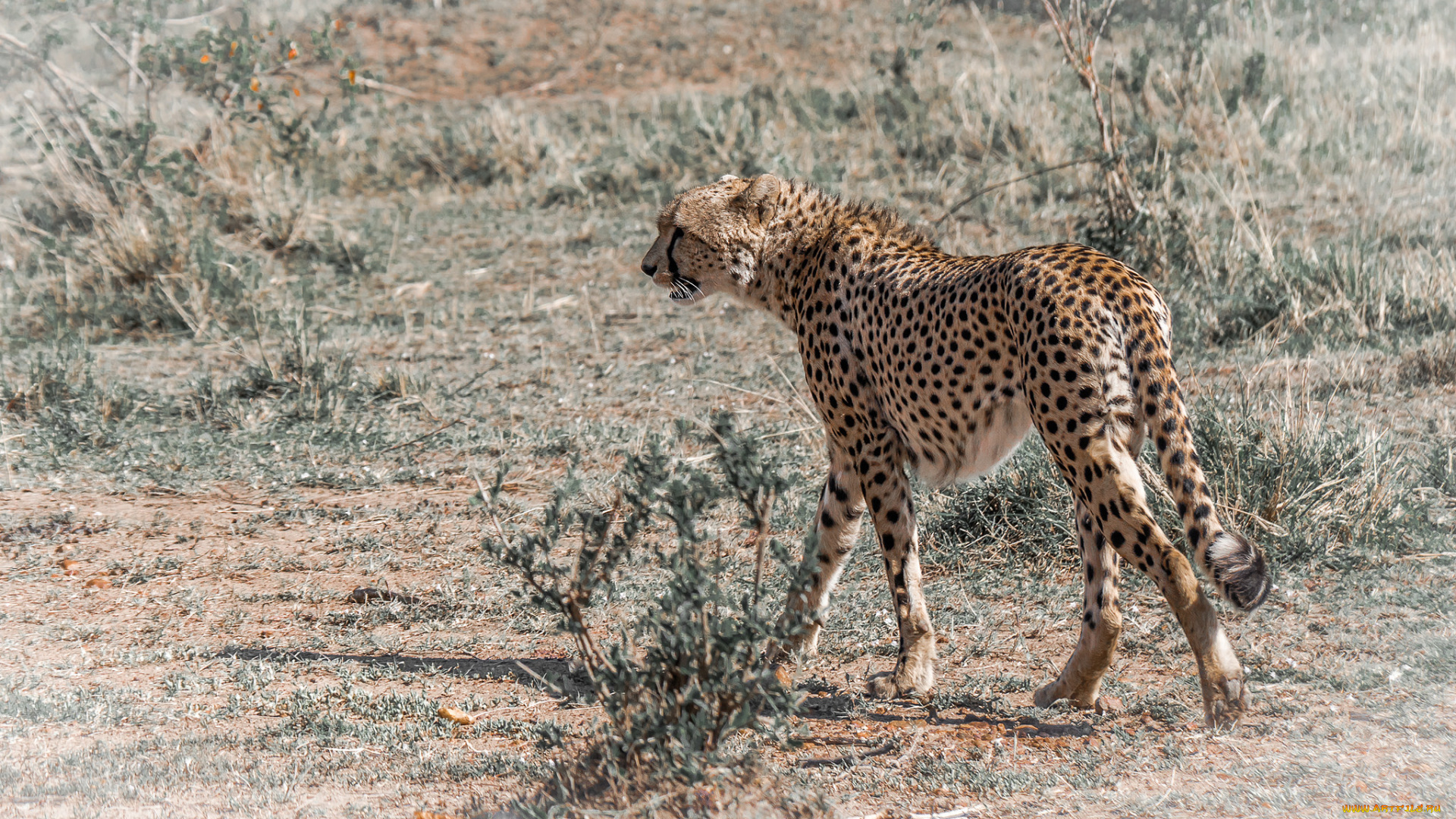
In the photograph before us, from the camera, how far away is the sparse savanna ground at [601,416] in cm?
307

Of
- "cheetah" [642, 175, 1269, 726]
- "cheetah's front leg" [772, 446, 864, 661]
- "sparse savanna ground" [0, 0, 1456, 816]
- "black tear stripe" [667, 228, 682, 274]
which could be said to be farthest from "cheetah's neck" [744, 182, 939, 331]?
"sparse savanna ground" [0, 0, 1456, 816]

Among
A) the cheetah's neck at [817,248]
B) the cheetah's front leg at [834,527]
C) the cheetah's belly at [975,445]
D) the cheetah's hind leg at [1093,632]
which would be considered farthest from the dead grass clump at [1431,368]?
the cheetah's front leg at [834,527]

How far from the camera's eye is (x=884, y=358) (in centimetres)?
352

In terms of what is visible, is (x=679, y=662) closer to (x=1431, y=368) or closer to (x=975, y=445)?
(x=975, y=445)

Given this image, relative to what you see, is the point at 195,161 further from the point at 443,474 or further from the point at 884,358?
the point at 884,358

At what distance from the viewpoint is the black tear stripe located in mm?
4109

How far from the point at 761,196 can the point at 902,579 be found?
48.6 inches

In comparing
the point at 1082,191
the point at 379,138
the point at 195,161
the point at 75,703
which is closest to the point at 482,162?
the point at 379,138

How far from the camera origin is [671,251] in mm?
4109

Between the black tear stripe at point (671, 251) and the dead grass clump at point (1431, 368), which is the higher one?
the black tear stripe at point (671, 251)

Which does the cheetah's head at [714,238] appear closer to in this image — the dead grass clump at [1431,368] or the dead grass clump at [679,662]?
the dead grass clump at [679,662]

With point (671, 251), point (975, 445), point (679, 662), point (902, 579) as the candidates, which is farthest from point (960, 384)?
point (671, 251)

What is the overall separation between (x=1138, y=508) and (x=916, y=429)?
2.33ft

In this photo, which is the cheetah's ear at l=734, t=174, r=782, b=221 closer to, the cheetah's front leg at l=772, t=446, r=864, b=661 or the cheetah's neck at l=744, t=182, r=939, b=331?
the cheetah's neck at l=744, t=182, r=939, b=331
